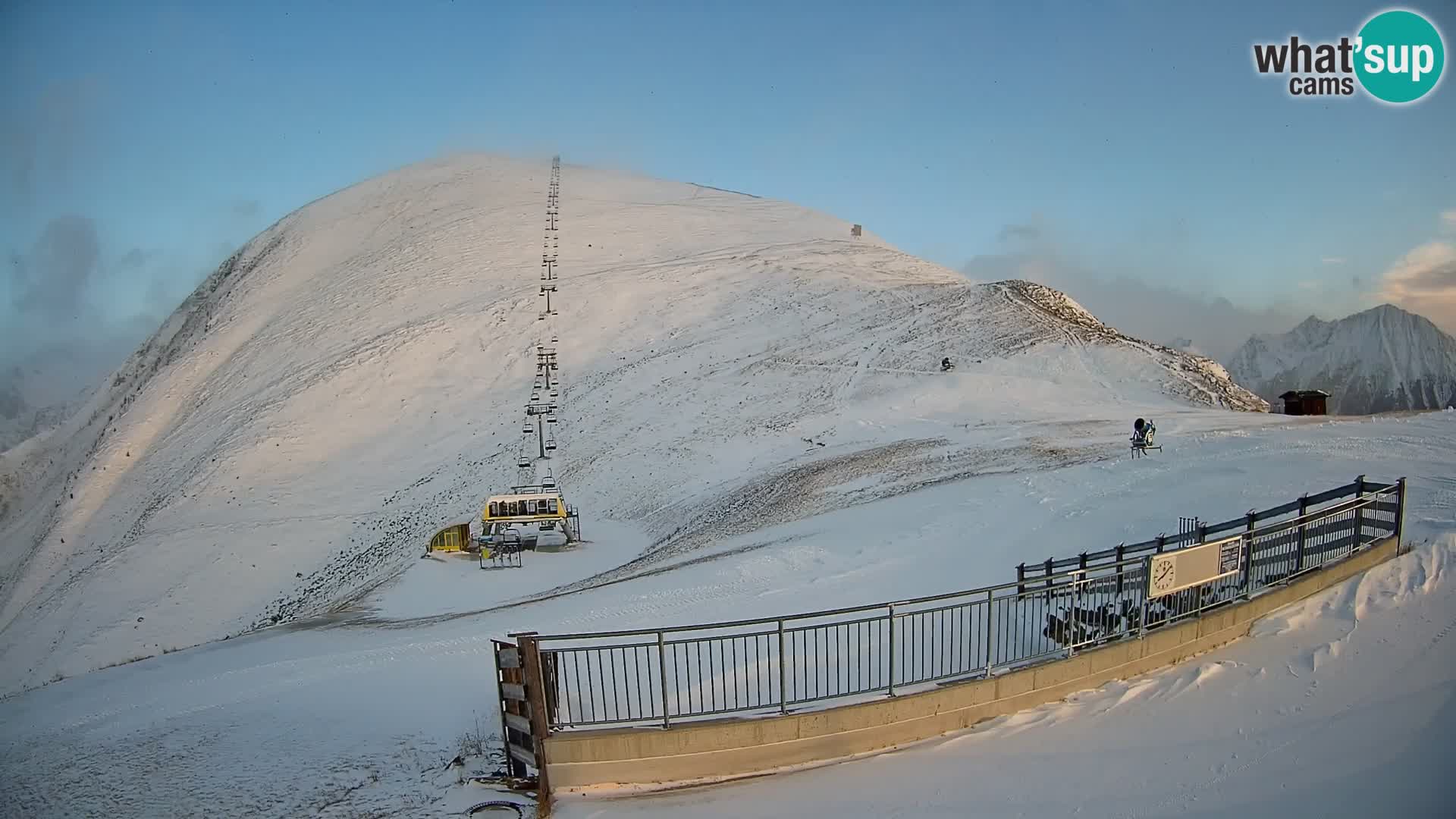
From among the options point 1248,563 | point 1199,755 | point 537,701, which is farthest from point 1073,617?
point 537,701

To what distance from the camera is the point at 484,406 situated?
4672cm

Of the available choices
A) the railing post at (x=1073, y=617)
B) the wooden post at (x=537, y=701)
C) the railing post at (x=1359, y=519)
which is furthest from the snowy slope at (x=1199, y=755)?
the railing post at (x=1359, y=519)

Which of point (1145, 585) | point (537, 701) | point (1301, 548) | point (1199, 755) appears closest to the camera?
point (1199, 755)

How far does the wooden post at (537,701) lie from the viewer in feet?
27.4

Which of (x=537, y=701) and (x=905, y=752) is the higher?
(x=537, y=701)

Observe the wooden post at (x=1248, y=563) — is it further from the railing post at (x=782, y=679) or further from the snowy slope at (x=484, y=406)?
the snowy slope at (x=484, y=406)

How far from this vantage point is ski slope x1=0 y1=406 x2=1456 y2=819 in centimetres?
797

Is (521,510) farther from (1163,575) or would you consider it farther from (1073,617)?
(1163,575)

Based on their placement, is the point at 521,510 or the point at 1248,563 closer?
the point at 1248,563

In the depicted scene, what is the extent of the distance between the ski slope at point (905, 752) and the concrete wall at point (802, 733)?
213 mm

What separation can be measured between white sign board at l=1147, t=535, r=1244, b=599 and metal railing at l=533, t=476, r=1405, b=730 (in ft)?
0.50

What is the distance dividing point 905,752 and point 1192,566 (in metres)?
4.51

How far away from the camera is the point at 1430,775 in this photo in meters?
7.51

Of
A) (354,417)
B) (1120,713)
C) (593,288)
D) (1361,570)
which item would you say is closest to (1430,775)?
(1120,713)
